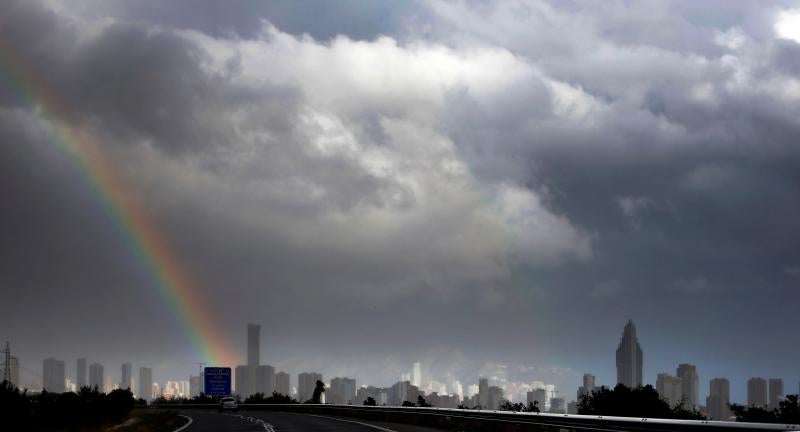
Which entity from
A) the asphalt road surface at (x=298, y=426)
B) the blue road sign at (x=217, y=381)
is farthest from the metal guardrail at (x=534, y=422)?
the blue road sign at (x=217, y=381)

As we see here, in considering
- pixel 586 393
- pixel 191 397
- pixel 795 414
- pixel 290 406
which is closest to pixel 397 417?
pixel 586 393

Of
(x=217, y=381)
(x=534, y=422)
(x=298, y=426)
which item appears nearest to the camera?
(x=534, y=422)

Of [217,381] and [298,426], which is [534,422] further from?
[217,381]

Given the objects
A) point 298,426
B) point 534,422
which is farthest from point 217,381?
point 534,422

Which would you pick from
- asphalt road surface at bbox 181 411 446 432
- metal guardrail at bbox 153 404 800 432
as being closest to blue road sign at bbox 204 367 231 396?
metal guardrail at bbox 153 404 800 432

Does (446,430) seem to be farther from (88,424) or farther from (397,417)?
(88,424)

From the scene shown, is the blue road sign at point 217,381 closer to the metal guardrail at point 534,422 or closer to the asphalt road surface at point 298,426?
the metal guardrail at point 534,422
